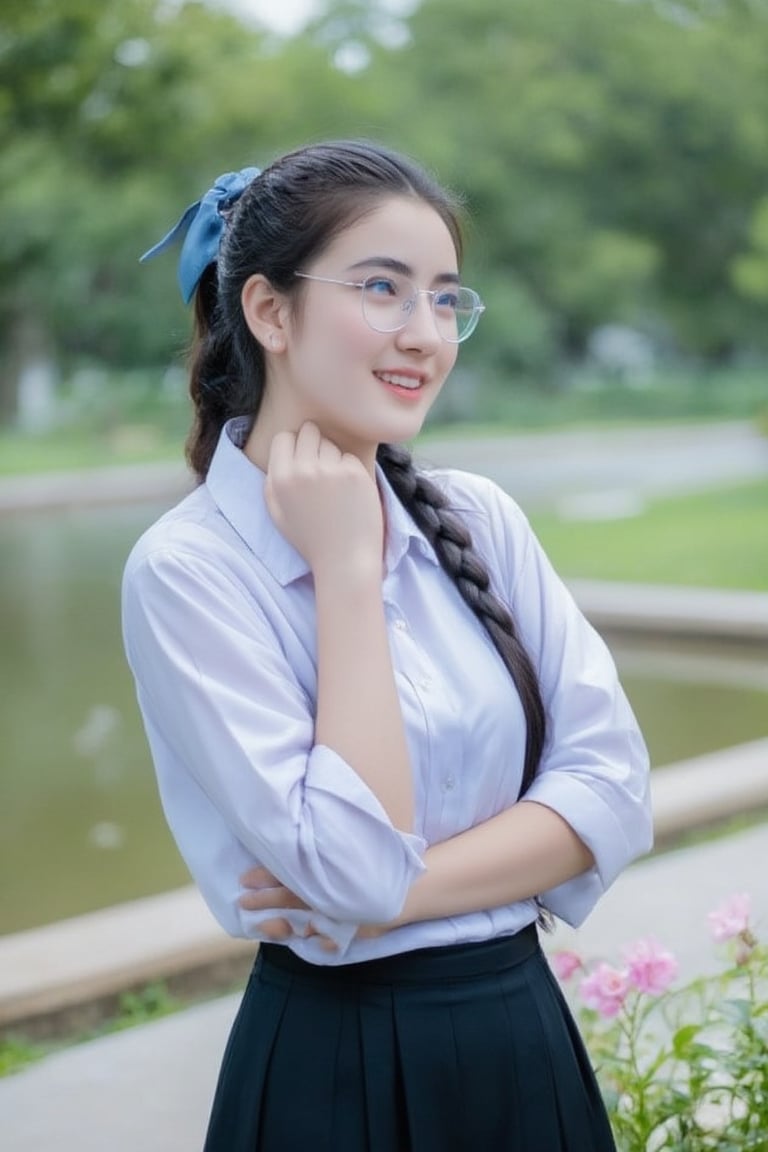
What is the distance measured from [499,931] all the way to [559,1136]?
21 centimetres

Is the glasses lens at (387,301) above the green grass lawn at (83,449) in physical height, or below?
above

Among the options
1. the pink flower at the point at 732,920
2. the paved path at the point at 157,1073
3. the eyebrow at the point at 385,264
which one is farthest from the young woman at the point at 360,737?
the paved path at the point at 157,1073

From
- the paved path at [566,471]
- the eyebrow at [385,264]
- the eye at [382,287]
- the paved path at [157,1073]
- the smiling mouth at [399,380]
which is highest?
the eyebrow at [385,264]

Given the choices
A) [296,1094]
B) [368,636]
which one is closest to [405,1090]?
[296,1094]

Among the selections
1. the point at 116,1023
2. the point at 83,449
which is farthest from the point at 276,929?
the point at 83,449

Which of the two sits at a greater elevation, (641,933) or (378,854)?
(378,854)

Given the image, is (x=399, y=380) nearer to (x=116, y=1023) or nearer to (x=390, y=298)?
(x=390, y=298)

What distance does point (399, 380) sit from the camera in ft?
5.07

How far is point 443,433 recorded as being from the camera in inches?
979

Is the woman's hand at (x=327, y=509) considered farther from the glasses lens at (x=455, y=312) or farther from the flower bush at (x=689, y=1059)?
the flower bush at (x=689, y=1059)

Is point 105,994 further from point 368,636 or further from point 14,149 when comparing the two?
point 14,149

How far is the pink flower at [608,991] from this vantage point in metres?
2.13

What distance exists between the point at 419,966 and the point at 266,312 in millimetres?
617

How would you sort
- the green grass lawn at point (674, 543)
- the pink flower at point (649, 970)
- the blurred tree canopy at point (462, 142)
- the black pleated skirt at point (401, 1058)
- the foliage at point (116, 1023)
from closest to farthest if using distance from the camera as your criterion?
1. the black pleated skirt at point (401, 1058)
2. the pink flower at point (649, 970)
3. the foliage at point (116, 1023)
4. the green grass lawn at point (674, 543)
5. the blurred tree canopy at point (462, 142)
